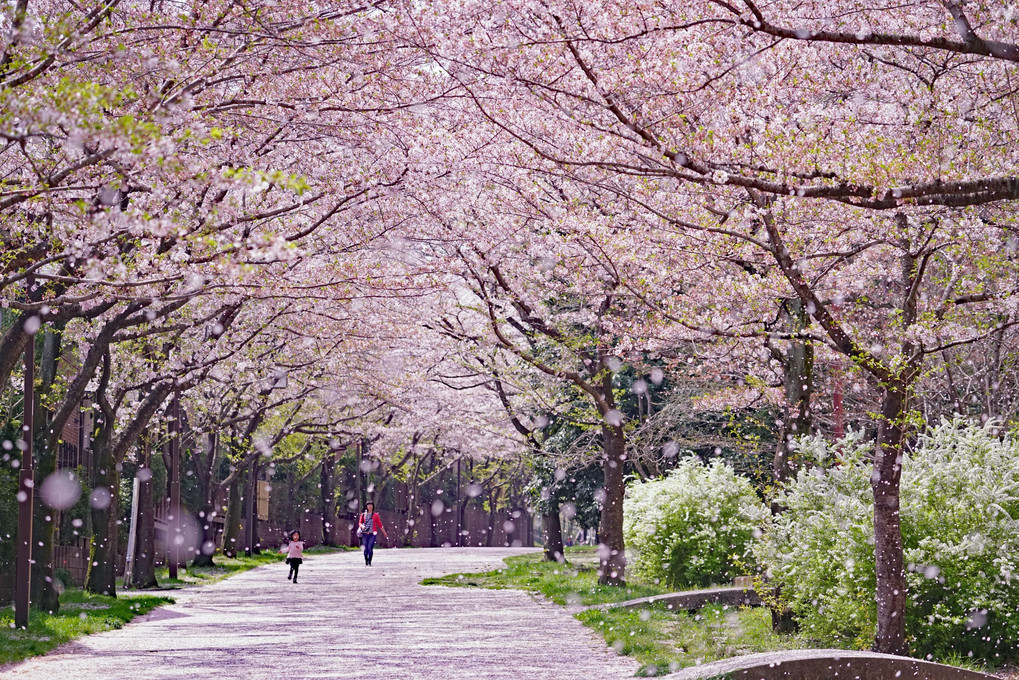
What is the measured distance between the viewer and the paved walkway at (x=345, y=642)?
11.2 meters

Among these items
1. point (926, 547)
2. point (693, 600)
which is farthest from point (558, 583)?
point (926, 547)

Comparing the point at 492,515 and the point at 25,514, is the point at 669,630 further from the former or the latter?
the point at 492,515

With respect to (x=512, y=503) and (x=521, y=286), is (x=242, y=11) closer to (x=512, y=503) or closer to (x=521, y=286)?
(x=521, y=286)

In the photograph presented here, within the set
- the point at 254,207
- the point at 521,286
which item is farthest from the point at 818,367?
the point at 254,207

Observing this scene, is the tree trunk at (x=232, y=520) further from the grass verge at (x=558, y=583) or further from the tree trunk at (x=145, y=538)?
the tree trunk at (x=145, y=538)

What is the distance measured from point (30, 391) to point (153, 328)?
481cm

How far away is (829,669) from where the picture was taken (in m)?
9.45

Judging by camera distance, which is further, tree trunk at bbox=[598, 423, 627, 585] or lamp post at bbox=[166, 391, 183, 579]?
lamp post at bbox=[166, 391, 183, 579]

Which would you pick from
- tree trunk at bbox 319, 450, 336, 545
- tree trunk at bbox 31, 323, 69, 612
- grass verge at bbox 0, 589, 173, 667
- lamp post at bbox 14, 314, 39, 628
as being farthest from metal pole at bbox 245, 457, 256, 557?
lamp post at bbox 14, 314, 39, 628

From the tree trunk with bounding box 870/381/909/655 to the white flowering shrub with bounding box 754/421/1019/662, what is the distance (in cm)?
54

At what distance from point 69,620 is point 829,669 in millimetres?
11083

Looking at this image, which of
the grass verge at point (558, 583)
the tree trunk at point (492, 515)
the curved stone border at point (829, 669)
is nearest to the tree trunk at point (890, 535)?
the curved stone border at point (829, 669)

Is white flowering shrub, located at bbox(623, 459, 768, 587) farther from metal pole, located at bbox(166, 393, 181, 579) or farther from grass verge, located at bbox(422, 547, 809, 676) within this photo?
metal pole, located at bbox(166, 393, 181, 579)

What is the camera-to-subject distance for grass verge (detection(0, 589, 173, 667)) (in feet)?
42.8
